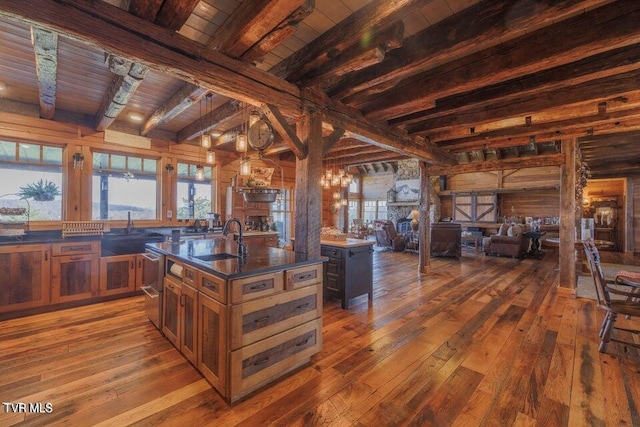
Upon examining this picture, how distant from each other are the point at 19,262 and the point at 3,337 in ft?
2.99

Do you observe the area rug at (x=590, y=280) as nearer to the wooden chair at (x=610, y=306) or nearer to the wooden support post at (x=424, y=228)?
the wooden chair at (x=610, y=306)

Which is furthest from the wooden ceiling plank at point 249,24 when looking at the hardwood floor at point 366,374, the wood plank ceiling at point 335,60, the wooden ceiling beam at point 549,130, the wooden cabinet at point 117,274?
the wooden ceiling beam at point 549,130

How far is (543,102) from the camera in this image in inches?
133

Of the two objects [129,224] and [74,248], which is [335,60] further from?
[129,224]

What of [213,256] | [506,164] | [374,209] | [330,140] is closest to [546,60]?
[330,140]

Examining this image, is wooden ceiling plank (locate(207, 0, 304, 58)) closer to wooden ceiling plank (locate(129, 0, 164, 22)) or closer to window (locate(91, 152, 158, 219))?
wooden ceiling plank (locate(129, 0, 164, 22))

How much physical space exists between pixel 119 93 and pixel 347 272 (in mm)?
3397

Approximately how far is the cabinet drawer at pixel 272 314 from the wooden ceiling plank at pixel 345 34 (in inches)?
78.4

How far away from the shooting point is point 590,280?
556cm

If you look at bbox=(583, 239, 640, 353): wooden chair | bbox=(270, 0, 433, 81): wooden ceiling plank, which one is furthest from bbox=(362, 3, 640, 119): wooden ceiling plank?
bbox=(583, 239, 640, 353): wooden chair

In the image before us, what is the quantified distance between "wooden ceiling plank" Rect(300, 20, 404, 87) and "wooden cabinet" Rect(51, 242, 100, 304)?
3.56 metres

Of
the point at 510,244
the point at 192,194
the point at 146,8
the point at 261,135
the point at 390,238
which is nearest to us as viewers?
the point at 146,8

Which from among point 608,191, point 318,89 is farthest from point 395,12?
point 608,191

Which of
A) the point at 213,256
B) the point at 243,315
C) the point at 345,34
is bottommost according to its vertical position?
the point at 243,315
